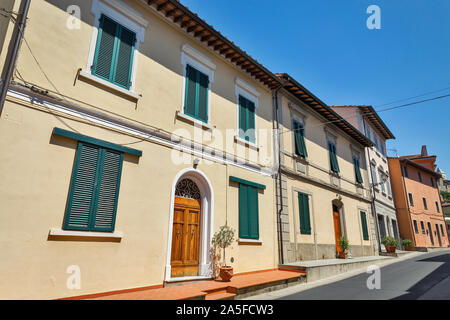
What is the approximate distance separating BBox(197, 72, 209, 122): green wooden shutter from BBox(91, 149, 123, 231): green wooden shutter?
3.05 metres

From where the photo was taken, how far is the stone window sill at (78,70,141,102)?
5973 millimetres

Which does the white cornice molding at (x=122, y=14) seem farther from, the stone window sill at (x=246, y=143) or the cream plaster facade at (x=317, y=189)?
the cream plaster facade at (x=317, y=189)

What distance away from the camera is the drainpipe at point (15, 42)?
15.9 ft

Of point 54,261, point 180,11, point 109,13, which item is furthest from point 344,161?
point 54,261

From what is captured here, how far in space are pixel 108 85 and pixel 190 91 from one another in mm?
2559

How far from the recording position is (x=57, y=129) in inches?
212

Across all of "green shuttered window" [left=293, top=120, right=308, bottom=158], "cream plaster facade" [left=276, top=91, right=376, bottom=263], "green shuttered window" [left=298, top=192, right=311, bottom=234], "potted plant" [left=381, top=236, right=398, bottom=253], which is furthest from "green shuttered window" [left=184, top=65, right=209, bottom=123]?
"potted plant" [left=381, top=236, right=398, bottom=253]

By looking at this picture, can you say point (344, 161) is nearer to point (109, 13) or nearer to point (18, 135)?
point (109, 13)

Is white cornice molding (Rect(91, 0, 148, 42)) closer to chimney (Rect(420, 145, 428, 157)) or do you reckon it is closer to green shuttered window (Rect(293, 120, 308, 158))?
green shuttered window (Rect(293, 120, 308, 158))

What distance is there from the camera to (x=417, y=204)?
82.6 feet

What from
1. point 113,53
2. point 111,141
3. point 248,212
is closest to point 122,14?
point 113,53

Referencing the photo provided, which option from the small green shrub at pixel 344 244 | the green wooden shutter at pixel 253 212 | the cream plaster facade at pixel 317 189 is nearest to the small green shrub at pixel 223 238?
the green wooden shutter at pixel 253 212
